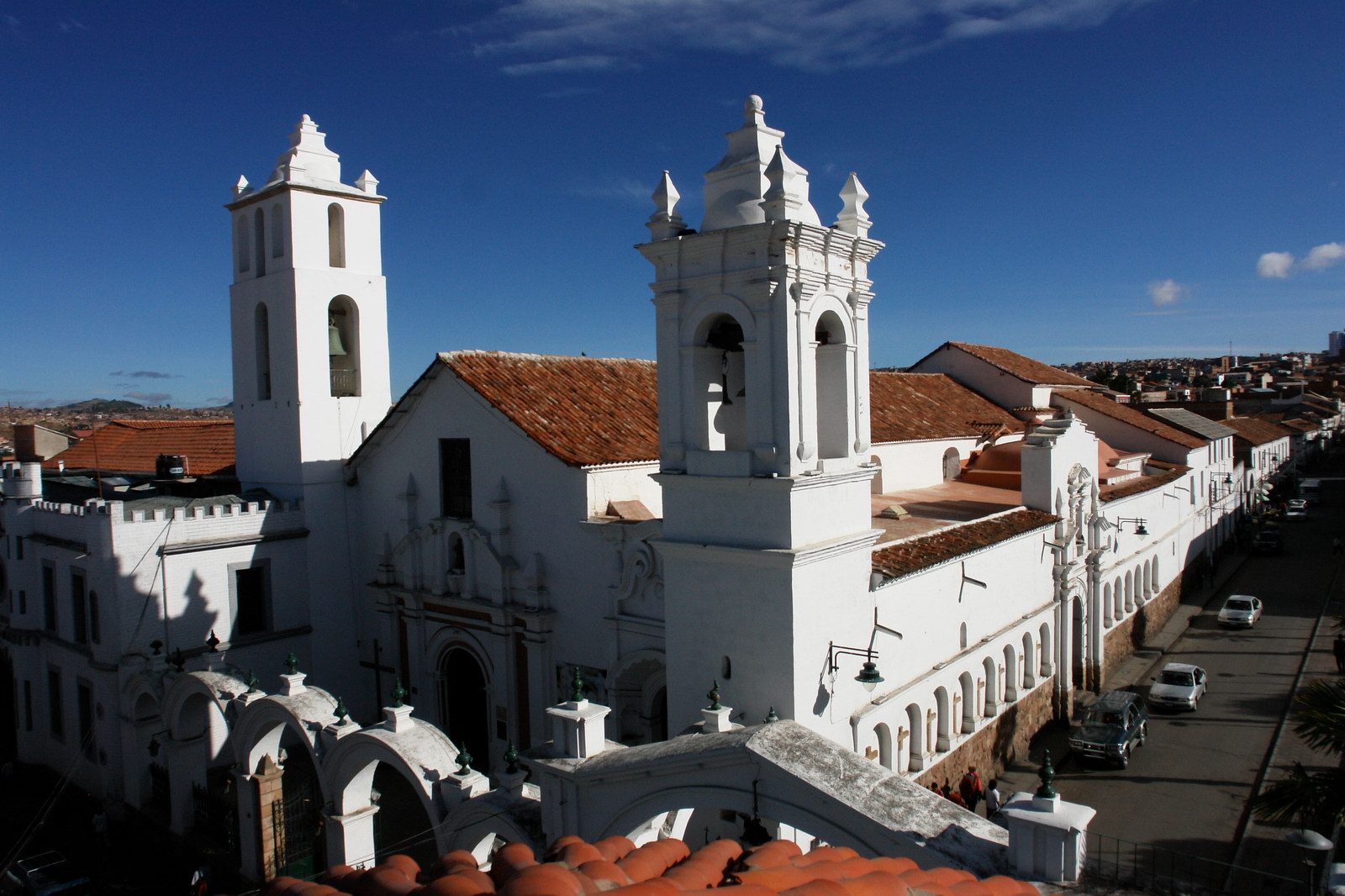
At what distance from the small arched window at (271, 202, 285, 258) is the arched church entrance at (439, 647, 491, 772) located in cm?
907

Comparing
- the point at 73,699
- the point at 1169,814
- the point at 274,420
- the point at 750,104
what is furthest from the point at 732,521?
the point at 73,699

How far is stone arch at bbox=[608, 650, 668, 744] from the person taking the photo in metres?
14.9

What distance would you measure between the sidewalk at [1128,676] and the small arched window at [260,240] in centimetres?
1754

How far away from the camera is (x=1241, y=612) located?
87.5ft

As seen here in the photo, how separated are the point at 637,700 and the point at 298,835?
5.64 m

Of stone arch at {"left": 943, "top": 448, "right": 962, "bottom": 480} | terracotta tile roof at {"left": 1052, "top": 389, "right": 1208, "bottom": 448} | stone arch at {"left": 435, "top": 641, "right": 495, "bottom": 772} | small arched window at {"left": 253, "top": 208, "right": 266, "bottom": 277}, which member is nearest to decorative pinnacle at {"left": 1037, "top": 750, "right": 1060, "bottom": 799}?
stone arch at {"left": 435, "top": 641, "right": 495, "bottom": 772}

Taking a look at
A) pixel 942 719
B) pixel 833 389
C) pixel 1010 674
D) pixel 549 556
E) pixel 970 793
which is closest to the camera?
pixel 833 389

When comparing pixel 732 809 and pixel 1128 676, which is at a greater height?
pixel 732 809

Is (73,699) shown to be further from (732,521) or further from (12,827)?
(732,521)

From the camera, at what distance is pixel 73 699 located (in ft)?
59.4

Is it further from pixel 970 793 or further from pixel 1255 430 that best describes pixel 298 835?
pixel 1255 430

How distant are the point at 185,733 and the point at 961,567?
1331cm

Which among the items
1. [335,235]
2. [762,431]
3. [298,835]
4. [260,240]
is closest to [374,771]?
[298,835]

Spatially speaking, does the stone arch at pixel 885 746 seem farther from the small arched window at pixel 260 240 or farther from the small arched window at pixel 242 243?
the small arched window at pixel 242 243
